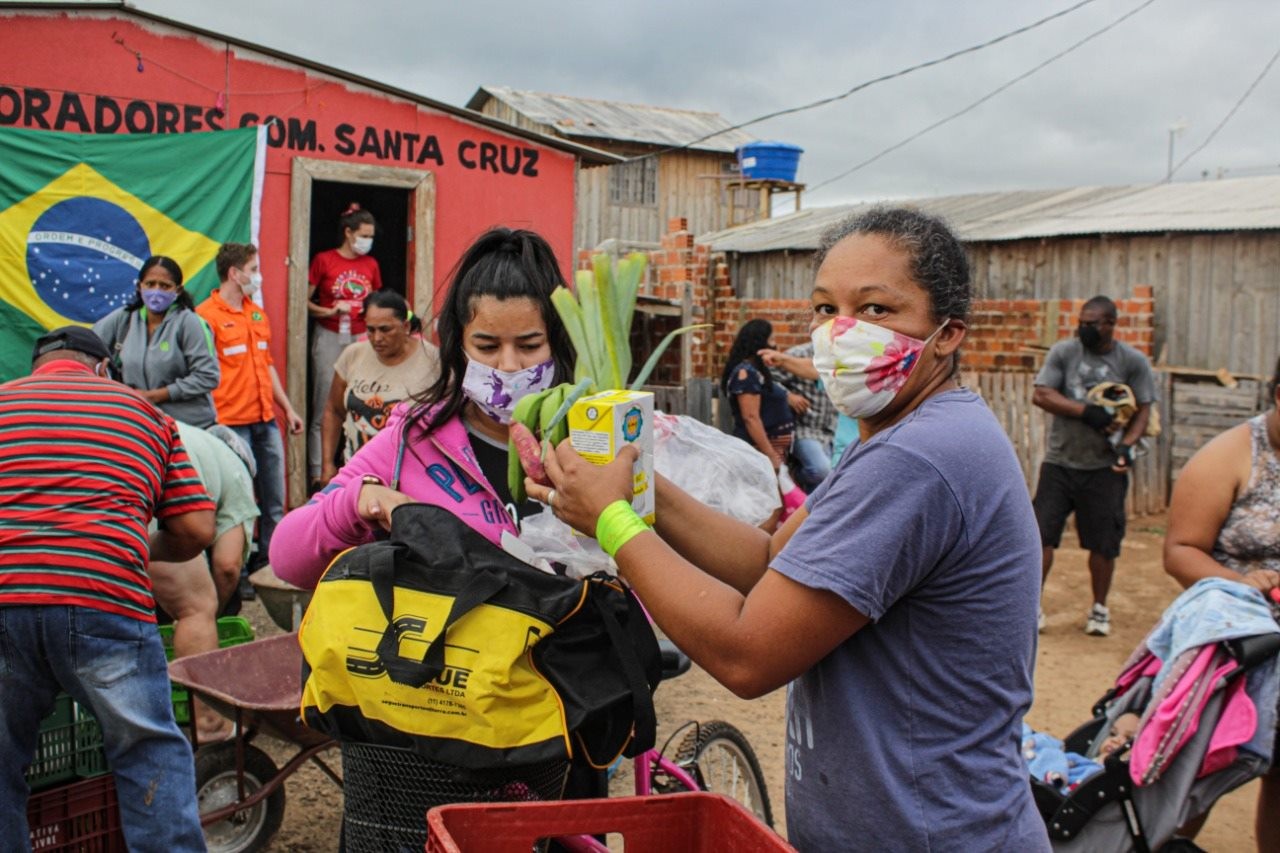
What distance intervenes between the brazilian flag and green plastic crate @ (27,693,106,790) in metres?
4.65

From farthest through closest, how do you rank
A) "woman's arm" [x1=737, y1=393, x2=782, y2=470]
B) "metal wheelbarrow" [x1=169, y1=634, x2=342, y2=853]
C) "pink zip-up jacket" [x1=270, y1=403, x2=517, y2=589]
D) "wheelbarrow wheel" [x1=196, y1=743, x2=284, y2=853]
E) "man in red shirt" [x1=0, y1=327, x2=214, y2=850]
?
"woman's arm" [x1=737, y1=393, x2=782, y2=470]
"wheelbarrow wheel" [x1=196, y1=743, x2=284, y2=853]
"metal wheelbarrow" [x1=169, y1=634, x2=342, y2=853]
"man in red shirt" [x1=0, y1=327, x2=214, y2=850]
"pink zip-up jacket" [x1=270, y1=403, x2=517, y2=589]

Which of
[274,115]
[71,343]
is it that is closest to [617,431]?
[71,343]

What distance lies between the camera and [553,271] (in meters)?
2.49

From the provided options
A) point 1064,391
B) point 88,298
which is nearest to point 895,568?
point 1064,391

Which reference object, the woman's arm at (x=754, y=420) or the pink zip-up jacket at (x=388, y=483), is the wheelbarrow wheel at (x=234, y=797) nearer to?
the pink zip-up jacket at (x=388, y=483)

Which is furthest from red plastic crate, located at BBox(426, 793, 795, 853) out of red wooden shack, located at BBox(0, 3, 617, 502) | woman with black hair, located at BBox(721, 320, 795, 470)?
woman with black hair, located at BBox(721, 320, 795, 470)

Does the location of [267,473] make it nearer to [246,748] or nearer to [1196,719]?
[246,748]

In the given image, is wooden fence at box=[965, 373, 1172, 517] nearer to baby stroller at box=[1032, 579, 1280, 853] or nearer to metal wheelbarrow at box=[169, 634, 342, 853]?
baby stroller at box=[1032, 579, 1280, 853]

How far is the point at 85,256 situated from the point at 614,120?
22756 mm

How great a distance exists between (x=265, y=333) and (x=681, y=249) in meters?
8.63

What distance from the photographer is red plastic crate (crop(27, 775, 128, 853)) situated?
3.39 metres

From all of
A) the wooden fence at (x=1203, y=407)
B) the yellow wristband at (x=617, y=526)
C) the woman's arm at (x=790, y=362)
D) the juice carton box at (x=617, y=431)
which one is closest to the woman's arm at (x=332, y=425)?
the woman's arm at (x=790, y=362)

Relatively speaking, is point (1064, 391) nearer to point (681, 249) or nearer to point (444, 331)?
point (444, 331)

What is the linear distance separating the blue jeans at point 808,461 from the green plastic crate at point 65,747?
20.5 feet
